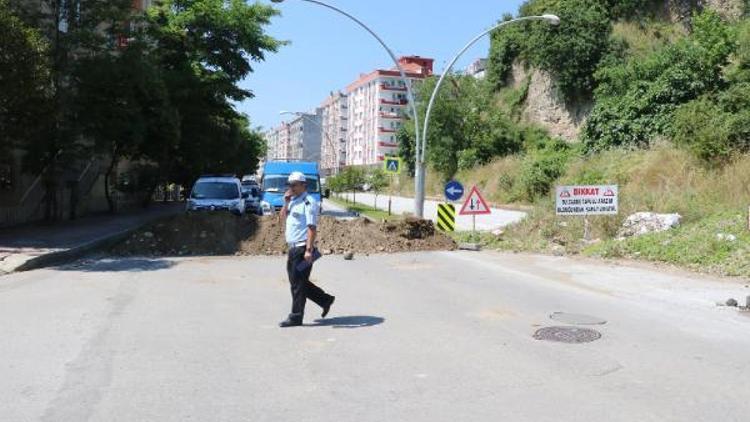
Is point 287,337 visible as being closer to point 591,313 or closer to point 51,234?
point 591,313

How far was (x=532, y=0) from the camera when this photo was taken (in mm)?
50406

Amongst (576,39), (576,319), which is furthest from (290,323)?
(576,39)

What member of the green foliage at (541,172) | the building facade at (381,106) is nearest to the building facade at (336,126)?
the building facade at (381,106)

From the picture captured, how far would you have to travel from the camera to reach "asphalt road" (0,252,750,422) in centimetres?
544

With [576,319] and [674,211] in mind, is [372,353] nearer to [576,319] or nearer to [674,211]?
[576,319]

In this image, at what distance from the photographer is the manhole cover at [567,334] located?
784cm

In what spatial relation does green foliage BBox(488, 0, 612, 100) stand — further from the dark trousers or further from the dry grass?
the dark trousers

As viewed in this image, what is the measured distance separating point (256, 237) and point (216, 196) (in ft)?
22.8

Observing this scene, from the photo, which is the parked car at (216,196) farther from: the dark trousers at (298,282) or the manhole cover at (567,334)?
the manhole cover at (567,334)

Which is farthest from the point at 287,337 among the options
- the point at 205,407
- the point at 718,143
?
the point at 718,143

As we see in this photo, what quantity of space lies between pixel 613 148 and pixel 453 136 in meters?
20.5

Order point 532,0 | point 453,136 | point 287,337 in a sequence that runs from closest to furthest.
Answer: point 287,337
point 532,0
point 453,136

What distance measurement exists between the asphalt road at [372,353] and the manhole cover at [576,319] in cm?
16

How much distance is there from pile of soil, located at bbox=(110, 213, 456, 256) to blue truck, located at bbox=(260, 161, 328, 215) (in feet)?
25.2
